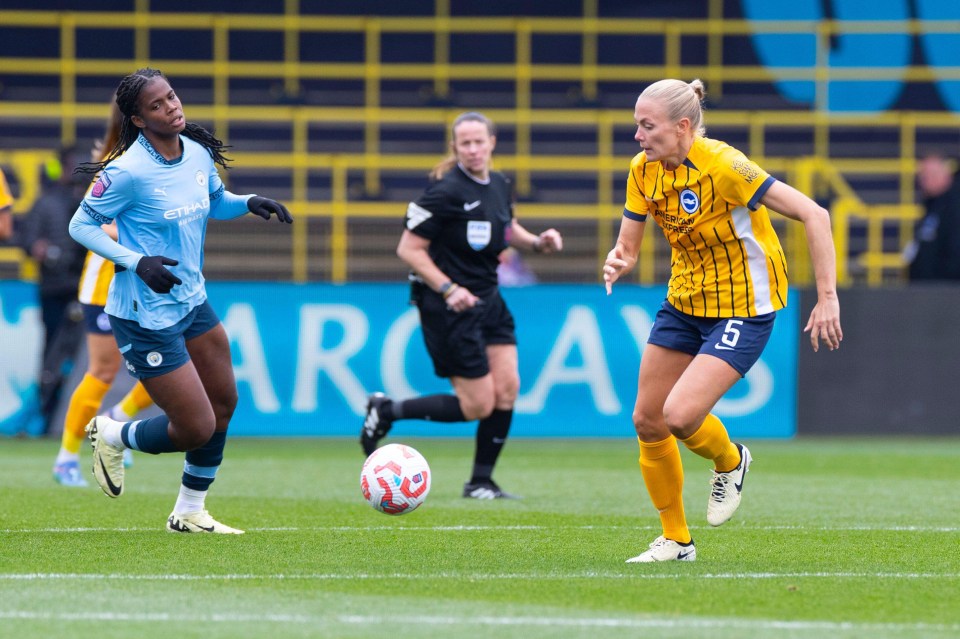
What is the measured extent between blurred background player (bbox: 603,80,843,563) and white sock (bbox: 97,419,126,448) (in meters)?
2.44

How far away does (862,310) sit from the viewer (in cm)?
1473

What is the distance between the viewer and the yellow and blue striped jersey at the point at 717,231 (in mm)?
6316

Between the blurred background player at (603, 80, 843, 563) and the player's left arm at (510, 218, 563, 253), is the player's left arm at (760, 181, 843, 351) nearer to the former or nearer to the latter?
the blurred background player at (603, 80, 843, 563)

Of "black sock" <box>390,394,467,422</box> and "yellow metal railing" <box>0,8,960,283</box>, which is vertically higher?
"yellow metal railing" <box>0,8,960,283</box>

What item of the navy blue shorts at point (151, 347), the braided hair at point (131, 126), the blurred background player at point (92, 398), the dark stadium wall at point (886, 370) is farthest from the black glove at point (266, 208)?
the dark stadium wall at point (886, 370)

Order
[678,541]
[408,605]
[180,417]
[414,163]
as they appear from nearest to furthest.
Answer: [408,605], [678,541], [180,417], [414,163]

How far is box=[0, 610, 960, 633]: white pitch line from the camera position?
5020 millimetres

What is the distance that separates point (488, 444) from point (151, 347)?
10.2ft

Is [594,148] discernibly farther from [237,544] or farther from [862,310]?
[237,544]

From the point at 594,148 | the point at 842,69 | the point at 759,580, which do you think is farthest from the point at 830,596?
the point at 842,69

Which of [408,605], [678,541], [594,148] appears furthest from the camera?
[594,148]

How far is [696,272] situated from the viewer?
21.4 ft

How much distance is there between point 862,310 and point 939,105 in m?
7.67

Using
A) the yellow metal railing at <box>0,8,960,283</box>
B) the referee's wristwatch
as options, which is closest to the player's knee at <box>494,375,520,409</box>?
the referee's wristwatch
